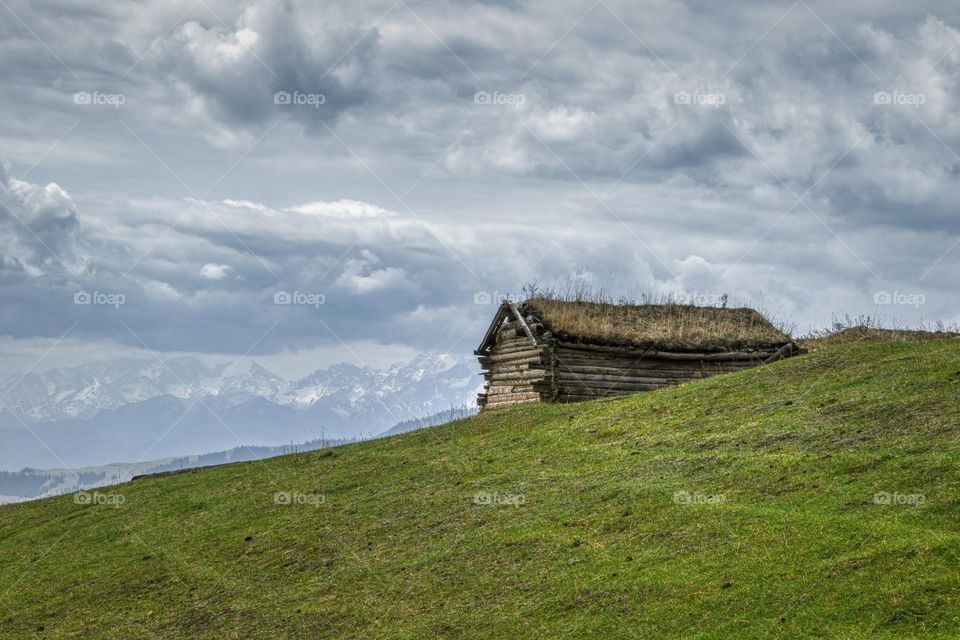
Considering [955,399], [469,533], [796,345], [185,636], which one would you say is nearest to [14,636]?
[185,636]

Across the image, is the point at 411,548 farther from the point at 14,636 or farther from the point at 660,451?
the point at 14,636

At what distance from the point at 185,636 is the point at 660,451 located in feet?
38.7

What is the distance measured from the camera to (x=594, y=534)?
18438 mm

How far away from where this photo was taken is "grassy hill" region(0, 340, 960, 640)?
14.2m

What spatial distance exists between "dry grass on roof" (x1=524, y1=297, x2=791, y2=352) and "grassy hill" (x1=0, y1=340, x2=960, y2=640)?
7108 millimetres

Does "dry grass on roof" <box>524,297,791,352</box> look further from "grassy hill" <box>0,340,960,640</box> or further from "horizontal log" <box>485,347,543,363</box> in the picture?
"grassy hill" <box>0,340,960,640</box>

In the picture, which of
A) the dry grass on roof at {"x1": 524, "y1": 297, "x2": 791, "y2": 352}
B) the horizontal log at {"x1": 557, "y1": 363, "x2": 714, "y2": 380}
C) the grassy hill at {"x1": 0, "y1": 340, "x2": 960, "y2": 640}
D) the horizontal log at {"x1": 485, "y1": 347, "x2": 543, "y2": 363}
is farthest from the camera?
the dry grass on roof at {"x1": 524, "y1": 297, "x2": 791, "y2": 352}

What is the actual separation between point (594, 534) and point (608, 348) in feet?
67.6

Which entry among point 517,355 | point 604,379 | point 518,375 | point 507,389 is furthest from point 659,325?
point 507,389

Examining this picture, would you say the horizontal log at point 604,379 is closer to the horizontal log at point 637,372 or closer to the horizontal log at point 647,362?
the horizontal log at point 637,372

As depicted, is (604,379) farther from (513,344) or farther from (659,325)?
(513,344)

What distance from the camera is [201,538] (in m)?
25.4

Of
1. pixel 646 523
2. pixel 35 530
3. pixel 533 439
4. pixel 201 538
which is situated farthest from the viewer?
pixel 35 530

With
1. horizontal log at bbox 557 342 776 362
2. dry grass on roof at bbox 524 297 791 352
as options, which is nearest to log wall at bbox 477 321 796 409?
horizontal log at bbox 557 342 776 362
